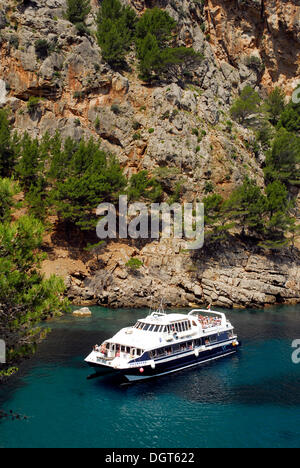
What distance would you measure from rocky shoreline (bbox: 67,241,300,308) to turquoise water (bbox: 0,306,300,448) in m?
18.4

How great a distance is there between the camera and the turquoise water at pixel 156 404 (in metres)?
24.2

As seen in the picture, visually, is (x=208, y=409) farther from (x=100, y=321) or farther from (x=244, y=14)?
(x=244, y=14)

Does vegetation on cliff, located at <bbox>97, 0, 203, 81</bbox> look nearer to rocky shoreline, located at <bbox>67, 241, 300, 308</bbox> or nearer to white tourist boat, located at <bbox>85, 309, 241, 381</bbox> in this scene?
rocky shoreline, located at <bbox>67, 241, 300, 308</bbox>

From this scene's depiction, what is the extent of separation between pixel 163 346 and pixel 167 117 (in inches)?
2304

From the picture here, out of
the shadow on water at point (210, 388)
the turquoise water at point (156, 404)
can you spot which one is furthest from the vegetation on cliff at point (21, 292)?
the shadow on water at point (210, 388)

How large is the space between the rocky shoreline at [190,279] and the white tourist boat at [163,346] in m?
19.0

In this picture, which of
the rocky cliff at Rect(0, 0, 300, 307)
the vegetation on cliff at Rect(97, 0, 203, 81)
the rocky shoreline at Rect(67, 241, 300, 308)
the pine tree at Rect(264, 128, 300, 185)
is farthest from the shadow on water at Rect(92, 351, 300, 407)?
the vegetation on cliff at Rect(97, 0, 203, 81)

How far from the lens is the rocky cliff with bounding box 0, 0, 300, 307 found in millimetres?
63844

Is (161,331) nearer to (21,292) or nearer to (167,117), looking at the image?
(21,292)

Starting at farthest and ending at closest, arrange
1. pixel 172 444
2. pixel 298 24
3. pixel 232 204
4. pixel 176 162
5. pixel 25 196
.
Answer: pixel 298 24, pixel 176 162, pixel 232 204, pixel 25 196, pixel 172 444

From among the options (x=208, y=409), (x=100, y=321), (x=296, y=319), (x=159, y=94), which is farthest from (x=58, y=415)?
(x=159, y=94)

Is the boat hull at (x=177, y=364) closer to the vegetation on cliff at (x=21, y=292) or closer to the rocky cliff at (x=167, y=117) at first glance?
the vegetation on cliff at (x=21, y=292)

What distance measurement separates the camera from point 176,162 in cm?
7581

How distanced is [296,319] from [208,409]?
32275mm
